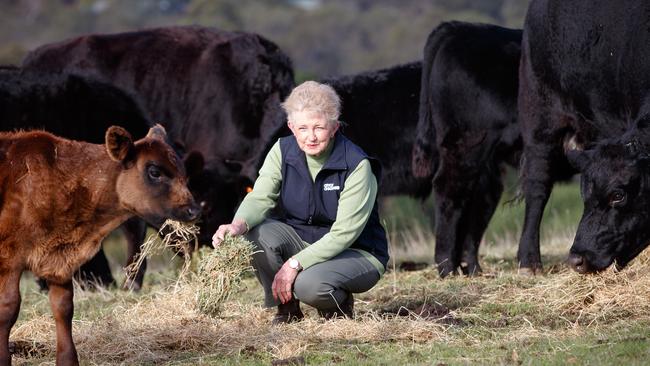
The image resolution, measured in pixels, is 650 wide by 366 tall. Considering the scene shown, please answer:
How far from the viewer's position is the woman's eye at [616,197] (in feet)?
25.7

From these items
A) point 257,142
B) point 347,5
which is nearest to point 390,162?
point 257,142

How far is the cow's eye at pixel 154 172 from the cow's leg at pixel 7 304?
963 millimetres

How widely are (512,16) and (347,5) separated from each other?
16.8 m

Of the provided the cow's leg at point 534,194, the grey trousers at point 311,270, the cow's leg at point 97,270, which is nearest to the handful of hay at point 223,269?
the grey trousers at point 311,270

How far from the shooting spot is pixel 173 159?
22.8 feet

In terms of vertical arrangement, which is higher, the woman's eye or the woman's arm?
the woman's arm

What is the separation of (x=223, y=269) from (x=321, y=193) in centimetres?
77

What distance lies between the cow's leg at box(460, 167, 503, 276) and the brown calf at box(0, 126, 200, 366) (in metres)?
4.29

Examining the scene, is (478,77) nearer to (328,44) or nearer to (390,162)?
(390,162)

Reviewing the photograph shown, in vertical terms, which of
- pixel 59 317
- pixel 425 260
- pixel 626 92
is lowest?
pixel 425 260

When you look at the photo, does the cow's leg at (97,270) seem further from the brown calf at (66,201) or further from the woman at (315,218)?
the brown calf at (66,201)

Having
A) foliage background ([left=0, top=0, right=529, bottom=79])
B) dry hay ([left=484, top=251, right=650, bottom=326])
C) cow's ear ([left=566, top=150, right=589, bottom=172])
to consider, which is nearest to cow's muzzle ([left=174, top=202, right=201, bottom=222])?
dry hay ([left=484, top=251, right=650, bottom=326])

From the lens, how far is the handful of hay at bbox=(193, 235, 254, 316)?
7047 mm

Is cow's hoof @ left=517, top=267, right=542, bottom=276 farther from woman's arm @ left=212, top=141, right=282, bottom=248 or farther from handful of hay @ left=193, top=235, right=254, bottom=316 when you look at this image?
handful of hay @ left=193, top=235, right=254, bottom=316
